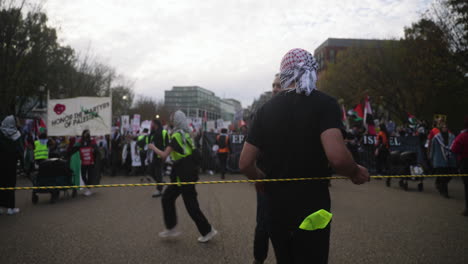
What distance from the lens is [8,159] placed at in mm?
6430

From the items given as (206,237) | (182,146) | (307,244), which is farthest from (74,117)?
(307,244)

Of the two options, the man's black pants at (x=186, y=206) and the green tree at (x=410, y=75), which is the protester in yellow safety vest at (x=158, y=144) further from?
the green tree at (x=410, y=75)

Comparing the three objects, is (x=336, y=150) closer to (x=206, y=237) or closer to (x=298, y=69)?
(x=298, y=69)

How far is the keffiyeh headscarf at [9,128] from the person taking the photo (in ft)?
21.2

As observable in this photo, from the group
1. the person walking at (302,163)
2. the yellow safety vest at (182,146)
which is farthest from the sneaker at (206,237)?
the person walking at (302,163)

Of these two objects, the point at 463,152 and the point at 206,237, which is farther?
the point at 463,152

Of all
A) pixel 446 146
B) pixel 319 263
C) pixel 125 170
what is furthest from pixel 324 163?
pixel 125 170

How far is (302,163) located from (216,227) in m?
3.66

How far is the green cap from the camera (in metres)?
1.78

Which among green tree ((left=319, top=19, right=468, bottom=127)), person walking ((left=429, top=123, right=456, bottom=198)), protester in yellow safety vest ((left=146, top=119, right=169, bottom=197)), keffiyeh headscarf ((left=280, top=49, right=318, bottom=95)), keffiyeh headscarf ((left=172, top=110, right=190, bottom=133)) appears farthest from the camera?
green tree ((left=319, top=19, right=468, bottom=127))

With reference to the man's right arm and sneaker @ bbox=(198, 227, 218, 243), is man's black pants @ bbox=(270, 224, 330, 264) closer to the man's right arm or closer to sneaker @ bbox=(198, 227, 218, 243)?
the man's right arm

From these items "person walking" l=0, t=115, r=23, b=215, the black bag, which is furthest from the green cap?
the black bag

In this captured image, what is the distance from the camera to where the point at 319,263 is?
1.78 metres

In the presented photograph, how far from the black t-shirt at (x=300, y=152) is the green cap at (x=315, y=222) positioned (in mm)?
33
